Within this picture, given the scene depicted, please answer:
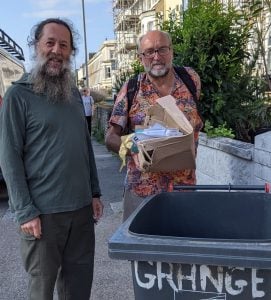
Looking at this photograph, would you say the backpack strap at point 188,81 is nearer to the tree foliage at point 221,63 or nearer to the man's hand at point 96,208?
the man's hand at point 96,208

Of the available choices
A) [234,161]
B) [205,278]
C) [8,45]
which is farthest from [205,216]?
[8,45]

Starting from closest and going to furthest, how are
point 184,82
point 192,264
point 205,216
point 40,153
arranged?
point 192,264
point 205,216
point 40,153
point 184,82

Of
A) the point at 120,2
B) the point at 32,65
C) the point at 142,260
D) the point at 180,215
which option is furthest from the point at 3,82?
the point at 120,2

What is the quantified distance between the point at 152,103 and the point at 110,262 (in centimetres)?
206

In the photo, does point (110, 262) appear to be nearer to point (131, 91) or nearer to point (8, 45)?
point (131, 91)

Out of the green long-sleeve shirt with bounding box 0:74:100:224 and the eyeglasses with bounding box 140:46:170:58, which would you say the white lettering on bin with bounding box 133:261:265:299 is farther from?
the eyeglasses with bounding box 140:46:170:58

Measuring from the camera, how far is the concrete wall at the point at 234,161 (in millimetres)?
3725

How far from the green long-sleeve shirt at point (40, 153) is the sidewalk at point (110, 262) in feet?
4.61

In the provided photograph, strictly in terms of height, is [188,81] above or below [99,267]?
above

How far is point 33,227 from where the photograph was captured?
234 centimetres

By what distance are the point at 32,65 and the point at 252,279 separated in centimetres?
164

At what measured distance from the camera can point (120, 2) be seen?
158 feet

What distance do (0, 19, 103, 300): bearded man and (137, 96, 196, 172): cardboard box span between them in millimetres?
390

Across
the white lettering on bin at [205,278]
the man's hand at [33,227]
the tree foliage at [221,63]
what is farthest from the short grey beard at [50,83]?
the tree foliage at [221,63]
